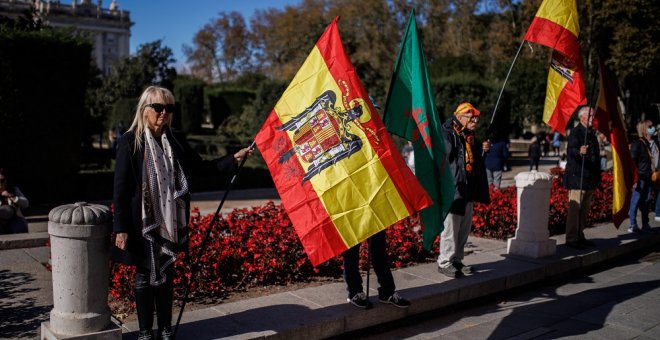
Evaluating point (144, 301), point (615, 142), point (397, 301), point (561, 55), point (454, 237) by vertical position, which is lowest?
point (397, 301)

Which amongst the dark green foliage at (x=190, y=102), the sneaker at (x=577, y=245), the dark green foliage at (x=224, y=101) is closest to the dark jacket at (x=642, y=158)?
the sneaker at (x=577, y=245)

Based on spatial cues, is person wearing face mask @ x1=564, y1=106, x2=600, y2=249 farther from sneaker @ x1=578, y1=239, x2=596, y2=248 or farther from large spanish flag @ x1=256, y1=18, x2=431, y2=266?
large spanish flag @ x1=256, y1=18, x2=431, y2=266

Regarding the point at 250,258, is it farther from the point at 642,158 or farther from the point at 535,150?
the point at 535,150

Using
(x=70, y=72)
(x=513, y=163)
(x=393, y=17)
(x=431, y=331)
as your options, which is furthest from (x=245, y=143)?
(x=431, y=331)

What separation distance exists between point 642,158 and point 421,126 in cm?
642

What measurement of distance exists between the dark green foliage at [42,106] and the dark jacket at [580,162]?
1101 centimetres

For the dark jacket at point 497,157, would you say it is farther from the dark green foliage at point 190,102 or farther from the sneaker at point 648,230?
the dark green foliage at point 190,102

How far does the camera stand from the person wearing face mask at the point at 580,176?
859cm

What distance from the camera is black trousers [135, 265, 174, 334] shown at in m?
4.37

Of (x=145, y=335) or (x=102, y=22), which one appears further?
(x=102, y=22)

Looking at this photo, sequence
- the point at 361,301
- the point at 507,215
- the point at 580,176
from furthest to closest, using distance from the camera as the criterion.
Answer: the point at 507,215 → the point at 580,176 → the point at 361,301

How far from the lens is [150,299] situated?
4418 mm

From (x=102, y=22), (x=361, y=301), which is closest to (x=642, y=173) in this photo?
(x=361, y=301)

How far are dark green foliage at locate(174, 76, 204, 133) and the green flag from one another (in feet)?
138
